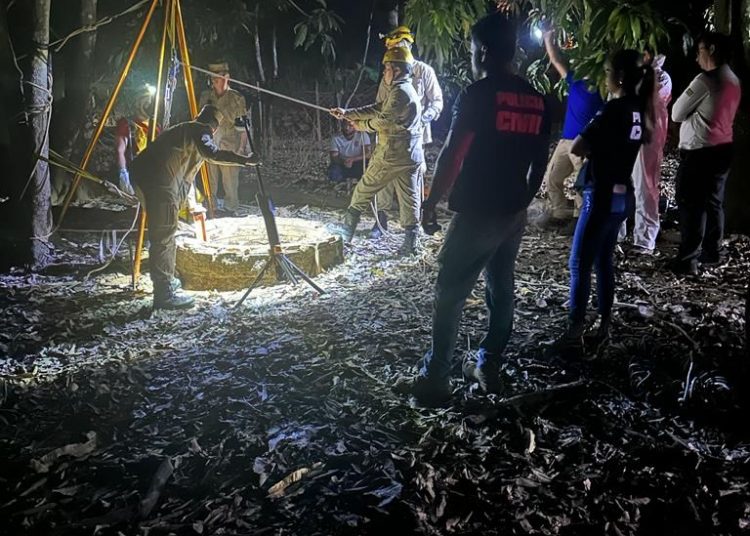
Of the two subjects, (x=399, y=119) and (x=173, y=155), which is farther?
(x=399, y=119)

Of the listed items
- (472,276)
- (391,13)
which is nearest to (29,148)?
(472,276)

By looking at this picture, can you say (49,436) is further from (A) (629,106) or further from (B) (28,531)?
(A) (629,106)

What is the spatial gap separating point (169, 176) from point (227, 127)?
166 inches

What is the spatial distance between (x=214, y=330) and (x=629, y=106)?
362 cm

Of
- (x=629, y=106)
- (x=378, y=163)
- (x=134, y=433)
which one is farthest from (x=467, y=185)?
(x=378, y=163)

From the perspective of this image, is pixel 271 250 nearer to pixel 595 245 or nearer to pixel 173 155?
pixel 173 155

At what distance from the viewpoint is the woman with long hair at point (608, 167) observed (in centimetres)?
376

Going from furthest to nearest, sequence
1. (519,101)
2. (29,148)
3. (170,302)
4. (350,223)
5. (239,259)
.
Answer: (350,223), (29,148), (239,259), (170,302), (519,101)

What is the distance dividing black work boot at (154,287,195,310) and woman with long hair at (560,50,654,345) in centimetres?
341

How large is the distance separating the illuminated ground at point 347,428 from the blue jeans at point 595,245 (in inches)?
17.7

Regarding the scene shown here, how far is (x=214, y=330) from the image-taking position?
4816mm

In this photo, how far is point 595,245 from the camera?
3.98 meters

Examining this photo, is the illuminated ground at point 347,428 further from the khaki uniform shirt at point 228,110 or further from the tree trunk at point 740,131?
the khaki uniform shirt at point 228,110

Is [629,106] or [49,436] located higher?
[629,106]
